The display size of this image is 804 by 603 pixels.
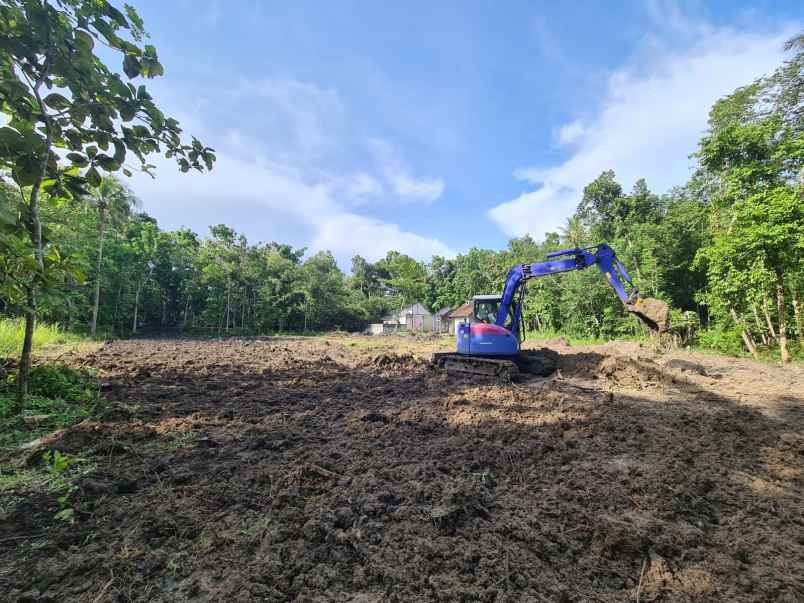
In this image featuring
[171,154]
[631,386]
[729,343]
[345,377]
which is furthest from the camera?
[729,343]

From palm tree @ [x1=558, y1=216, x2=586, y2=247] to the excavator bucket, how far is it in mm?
21500

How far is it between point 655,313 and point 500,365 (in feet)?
12.1

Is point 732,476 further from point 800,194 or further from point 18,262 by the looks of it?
point 800,194

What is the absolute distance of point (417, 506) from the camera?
279 centimetres

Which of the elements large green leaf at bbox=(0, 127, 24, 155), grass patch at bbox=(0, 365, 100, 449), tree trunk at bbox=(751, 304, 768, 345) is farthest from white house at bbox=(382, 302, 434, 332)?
large green leaf at bbox=(0, 127, 24, 155)

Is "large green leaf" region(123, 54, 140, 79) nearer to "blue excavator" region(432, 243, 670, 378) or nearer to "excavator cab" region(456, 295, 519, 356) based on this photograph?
"blue excavator" region(432, 243, 670, 378)

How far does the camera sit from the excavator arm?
7555 millimetres

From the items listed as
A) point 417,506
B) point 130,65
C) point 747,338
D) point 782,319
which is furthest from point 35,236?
point 747,338

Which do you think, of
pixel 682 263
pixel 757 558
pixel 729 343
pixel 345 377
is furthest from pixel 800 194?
pixel 345 377

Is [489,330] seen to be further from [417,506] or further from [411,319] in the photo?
[411,319]

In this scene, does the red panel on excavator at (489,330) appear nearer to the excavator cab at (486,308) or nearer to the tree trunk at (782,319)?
the excavator cab at (486,308)

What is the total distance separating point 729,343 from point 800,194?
5.40 m

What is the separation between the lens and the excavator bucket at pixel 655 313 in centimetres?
741

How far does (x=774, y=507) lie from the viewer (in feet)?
9.65
